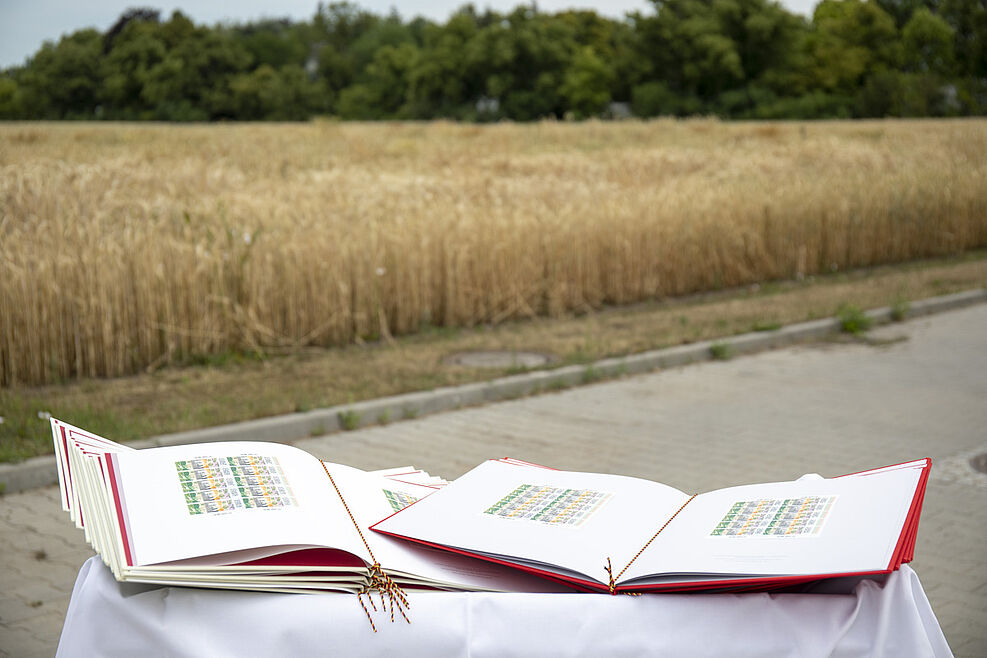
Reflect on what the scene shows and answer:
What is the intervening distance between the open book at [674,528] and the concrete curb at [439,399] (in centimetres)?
438

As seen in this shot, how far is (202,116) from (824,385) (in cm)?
5363

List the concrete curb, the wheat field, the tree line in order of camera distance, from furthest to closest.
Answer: the tree line < the wheat field < the concrete curb

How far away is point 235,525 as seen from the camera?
1840 mm

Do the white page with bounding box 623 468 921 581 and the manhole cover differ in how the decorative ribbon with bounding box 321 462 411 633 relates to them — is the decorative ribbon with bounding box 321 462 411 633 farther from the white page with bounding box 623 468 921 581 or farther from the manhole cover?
the manhole cover

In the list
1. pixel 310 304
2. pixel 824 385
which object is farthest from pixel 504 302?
pixel 824 385

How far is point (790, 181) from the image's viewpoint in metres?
15.6

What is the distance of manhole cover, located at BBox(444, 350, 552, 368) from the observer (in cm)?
853

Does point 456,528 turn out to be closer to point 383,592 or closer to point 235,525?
point 383,592

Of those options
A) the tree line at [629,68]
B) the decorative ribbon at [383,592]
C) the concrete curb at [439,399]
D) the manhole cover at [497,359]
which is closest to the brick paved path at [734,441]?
the concrete curb at [439,399]

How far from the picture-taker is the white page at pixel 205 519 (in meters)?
1.78

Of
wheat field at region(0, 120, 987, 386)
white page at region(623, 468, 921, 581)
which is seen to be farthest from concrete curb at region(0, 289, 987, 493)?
white page at region(623, 468, 921, 581)

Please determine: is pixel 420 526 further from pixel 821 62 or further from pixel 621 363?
pixel 821 62

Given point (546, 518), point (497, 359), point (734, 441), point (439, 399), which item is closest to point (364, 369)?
point (439, 399)

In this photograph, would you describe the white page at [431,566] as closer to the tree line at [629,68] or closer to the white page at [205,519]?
the white page at [205,519]
